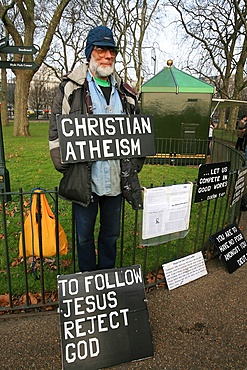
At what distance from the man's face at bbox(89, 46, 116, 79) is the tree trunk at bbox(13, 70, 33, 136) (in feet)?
47.5

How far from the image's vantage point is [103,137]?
2291mm

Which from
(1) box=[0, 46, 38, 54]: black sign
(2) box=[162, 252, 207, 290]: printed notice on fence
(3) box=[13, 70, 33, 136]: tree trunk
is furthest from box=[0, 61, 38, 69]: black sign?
(3) box=[13, 70, 33, 136]: tree trunk

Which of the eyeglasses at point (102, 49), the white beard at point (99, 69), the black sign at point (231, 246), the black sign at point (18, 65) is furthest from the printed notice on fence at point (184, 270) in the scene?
the black sign at point (18, 65)

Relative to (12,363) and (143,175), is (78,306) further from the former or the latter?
(143,175)

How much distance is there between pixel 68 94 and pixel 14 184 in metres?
5.03

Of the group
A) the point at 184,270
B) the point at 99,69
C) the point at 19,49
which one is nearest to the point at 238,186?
the point at 184,270

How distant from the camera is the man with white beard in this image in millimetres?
2240

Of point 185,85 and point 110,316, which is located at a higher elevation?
point 185,85

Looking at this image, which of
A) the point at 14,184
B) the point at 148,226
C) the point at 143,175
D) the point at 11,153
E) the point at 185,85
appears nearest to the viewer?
the point at 148,226

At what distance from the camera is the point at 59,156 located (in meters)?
2.27

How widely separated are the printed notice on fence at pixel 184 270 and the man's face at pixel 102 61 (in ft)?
6.77

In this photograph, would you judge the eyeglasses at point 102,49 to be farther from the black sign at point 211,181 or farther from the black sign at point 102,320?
the black sign at point 102,320

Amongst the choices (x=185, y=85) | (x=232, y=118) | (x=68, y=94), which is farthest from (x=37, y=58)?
(x=232, y=118)

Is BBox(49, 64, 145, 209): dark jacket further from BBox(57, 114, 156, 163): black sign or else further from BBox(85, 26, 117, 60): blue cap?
BBox(85, 26, 117, 60): blue cap
